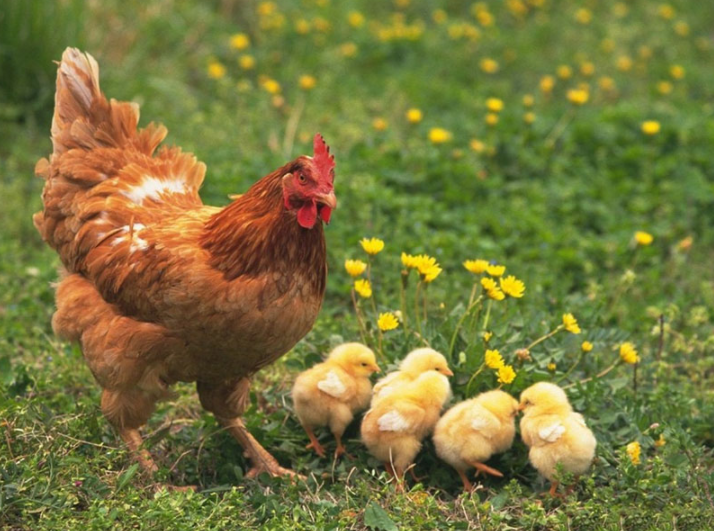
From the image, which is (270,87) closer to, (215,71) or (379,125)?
(215,71)

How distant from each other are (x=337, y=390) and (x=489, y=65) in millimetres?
5317

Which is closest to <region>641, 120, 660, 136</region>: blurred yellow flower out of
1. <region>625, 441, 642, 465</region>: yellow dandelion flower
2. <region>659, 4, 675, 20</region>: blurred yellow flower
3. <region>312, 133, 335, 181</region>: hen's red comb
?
<region>659, 4, 675, 20</region>: blurred yellow flower

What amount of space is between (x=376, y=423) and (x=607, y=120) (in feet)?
14.8

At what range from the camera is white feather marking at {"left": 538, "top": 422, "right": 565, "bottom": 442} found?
159 inches

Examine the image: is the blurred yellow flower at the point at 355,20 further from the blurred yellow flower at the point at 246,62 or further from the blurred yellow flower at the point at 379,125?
the blurred yellow flower at the point at 379,125

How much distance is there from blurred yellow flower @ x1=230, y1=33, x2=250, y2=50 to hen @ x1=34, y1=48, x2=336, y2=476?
148 inches

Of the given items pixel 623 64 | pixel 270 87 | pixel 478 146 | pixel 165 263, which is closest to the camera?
pixel 165 263

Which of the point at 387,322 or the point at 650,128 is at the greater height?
the point at 387,322

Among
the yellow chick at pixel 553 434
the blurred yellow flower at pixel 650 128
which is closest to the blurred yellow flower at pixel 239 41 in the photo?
the blurred yellow flower at pixel 650 128

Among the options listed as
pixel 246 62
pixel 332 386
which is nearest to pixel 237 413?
pixel 332 386

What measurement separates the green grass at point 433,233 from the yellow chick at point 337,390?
0.71 ft

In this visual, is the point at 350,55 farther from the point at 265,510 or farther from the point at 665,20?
the point at 265,510

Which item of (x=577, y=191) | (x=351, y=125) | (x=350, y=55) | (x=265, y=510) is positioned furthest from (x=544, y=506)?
(x=350, y=55)

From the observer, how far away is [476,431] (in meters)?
4.15
